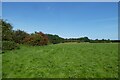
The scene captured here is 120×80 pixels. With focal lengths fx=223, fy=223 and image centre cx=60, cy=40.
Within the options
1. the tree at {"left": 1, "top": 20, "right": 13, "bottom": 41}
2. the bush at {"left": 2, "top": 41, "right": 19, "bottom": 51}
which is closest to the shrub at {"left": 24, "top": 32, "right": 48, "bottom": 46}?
the tree at {"left": 1, "top": 20, "right": 13, "bottom": 41}

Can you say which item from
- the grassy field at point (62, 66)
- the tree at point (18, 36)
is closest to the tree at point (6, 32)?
the tree at point (18, 36)

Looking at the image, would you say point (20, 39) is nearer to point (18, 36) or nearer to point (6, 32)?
point (18, 36)

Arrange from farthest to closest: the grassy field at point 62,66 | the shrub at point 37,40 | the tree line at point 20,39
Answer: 1. the shrub at point 37,40
2. the tree line at point 20,39
3. the grassy field at point 62,66

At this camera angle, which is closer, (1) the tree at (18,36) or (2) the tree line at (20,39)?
(2) the tree line at (20,39)

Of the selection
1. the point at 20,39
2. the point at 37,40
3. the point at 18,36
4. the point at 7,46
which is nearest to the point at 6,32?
the point at 37,40

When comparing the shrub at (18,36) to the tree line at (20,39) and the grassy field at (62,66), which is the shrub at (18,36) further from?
the grassy field at (62,66)

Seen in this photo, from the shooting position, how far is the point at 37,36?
48250 millimetres

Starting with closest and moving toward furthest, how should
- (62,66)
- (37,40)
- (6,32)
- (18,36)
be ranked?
(62,66) < (6,32) < (37,40) < (18,36)

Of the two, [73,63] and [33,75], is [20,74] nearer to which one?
[33,75]

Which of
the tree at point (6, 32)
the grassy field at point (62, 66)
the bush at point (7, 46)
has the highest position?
the tree at point (6, 32)

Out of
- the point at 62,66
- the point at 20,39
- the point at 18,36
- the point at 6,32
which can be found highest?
the point at 6,32

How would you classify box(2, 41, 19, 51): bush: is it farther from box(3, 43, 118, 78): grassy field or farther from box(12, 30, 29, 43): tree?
box(12, 30, 29, 43): tree

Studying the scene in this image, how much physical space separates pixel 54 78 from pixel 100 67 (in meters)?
5.10

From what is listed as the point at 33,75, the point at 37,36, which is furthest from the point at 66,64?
the point at 37,36
